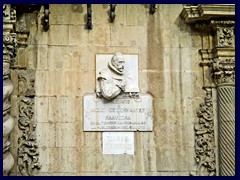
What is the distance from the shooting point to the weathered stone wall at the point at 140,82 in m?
11.2

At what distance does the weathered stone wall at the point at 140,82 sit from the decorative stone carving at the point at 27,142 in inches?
4.2

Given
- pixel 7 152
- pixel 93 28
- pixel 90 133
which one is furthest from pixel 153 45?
pixel 7 152

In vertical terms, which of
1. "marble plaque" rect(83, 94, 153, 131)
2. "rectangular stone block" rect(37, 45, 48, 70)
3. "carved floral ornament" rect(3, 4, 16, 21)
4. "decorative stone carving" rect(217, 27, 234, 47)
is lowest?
"marble plaque" rect(83, 94, 153, 131)

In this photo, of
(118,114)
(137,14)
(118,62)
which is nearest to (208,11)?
(137,14)

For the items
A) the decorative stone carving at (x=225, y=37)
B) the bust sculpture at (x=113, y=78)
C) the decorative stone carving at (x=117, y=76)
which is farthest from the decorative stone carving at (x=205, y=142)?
the bust sculpture at (x=113, y=78)

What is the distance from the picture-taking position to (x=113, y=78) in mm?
11320

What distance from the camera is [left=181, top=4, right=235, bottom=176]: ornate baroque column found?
36.9 feet

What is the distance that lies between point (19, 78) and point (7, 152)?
48.4 inches

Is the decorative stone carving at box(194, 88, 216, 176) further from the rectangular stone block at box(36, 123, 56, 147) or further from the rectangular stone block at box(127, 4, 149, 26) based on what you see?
the rectangular stone block at box(36, 123, 56, 147)

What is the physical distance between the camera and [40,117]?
36.7 feet

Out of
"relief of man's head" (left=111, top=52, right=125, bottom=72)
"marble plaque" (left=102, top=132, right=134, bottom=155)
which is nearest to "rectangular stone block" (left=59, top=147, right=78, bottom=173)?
"marble plaque" (left=102, top=132, right=134, bottom=155)

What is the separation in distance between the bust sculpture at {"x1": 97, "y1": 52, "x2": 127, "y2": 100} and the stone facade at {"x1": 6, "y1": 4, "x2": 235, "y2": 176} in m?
0.19

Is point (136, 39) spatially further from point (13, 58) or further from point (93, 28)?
point (13, 58)

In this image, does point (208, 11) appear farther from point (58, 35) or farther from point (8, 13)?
point (8, 13)
